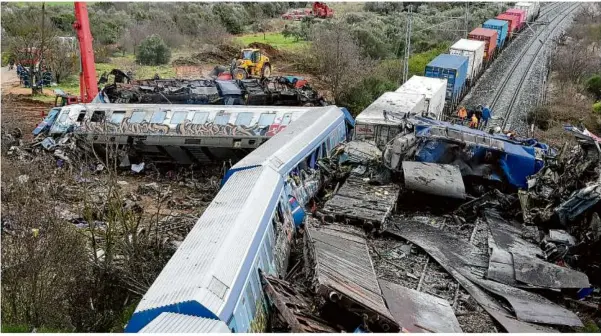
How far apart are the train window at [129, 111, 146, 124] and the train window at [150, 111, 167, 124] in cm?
38

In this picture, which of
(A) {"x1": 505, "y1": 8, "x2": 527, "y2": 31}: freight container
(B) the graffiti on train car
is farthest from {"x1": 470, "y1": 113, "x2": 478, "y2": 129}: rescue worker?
(A) {"x1": 505, "y1": 8, "x2": 527, "y2": 31}: freight container

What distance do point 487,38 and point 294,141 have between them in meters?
23.7

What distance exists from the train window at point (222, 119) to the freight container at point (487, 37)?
69.7 feet

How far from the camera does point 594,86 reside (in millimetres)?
31297

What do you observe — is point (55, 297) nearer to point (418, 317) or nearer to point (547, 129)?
point (418, 317)

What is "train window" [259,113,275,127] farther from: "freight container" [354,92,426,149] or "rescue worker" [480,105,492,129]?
"rescue worker" [480,105,492,129]

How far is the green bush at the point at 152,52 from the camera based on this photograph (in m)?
38.0

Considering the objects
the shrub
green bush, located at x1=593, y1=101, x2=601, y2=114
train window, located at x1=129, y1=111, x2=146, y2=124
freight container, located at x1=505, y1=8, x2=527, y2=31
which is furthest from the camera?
freight container, located at x1=505, y1=8, x2=527, y2=31

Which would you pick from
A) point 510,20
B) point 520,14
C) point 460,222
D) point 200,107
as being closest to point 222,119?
point 200,107

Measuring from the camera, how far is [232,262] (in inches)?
333

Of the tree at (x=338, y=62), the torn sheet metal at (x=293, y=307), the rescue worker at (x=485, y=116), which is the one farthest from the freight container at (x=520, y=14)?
the torn sheet metal at (x=293, y=307)

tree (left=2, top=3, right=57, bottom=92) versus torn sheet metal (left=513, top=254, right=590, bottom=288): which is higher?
tree (left=2, top=3, right=57, bottom=92)

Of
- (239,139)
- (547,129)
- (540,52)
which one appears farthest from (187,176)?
(540,52)

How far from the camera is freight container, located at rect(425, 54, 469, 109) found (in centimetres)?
A: 2712
